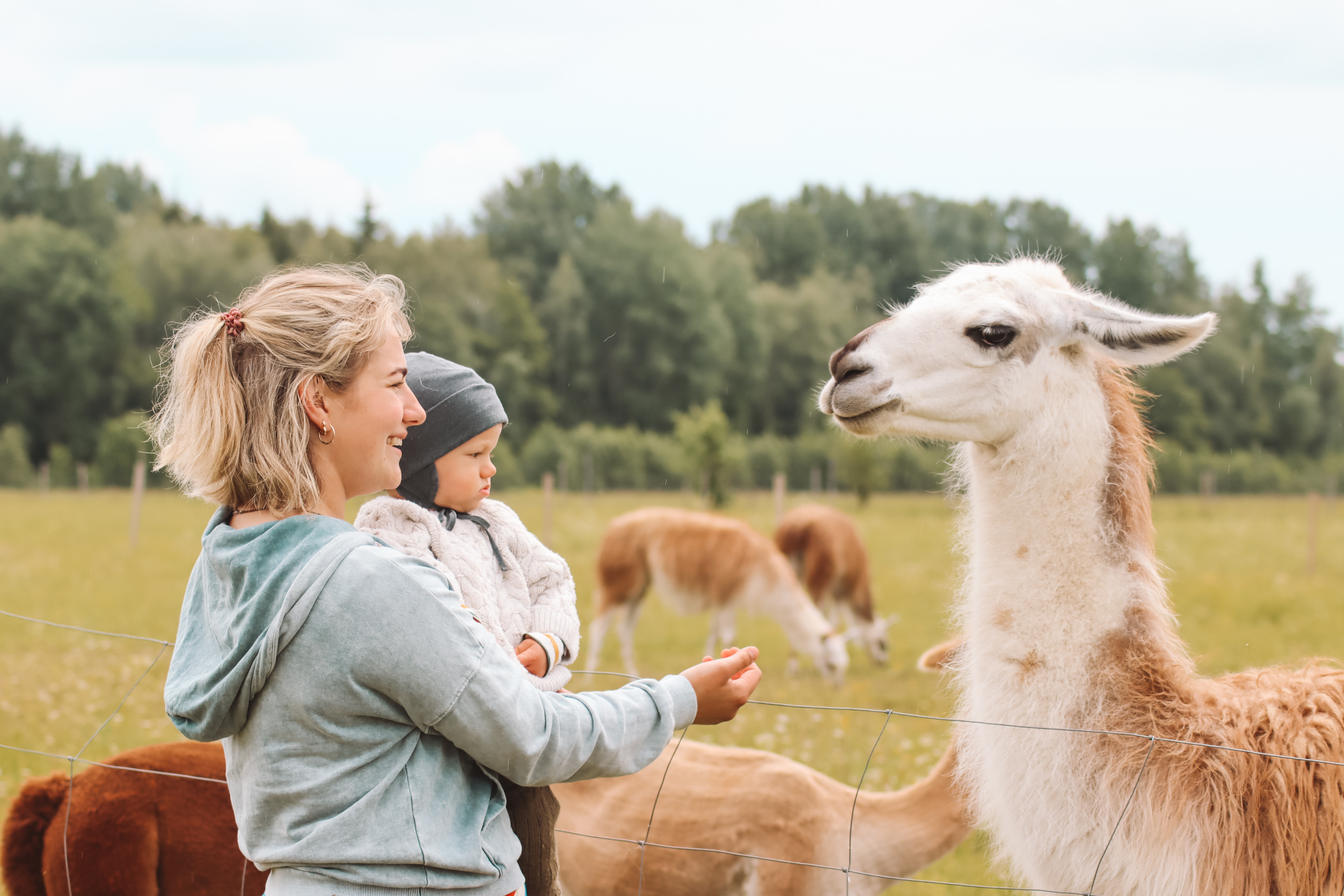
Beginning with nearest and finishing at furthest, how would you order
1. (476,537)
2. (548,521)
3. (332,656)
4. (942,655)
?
(332,656), (476,537), (942,655), (548,521)

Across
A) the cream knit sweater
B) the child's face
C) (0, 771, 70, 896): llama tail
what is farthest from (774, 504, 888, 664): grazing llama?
the child's face

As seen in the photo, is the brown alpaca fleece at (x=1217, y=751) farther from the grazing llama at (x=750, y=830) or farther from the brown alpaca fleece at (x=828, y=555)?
the brown alpaca fleece at (x=828, y=555)

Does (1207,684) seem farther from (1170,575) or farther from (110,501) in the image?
(110,501)

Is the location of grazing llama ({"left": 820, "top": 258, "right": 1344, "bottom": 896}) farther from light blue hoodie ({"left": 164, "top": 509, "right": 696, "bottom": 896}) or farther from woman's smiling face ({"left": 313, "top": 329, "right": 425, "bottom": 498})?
woman's smiling face ({"left": 313, "top": 329, "right": 425, "bottom": 498})

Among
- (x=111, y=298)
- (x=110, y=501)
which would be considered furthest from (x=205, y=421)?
(x=111, y=298)

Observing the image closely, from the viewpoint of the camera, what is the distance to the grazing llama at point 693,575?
9.68 meters

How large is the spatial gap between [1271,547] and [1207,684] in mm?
19087

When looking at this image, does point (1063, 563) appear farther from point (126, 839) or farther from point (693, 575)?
point (693, 575)

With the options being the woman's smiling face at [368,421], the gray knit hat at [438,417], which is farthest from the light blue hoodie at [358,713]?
the gray knit hat at [438,417]

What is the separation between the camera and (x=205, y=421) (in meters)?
1.24

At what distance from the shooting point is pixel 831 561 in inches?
433

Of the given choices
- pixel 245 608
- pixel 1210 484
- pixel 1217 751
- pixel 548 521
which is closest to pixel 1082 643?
pixel 1217 751

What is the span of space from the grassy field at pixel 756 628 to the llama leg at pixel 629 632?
16cm

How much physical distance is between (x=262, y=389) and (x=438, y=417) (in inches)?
20.3
